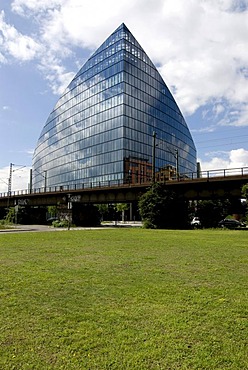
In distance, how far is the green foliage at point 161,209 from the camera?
4159 centimetres

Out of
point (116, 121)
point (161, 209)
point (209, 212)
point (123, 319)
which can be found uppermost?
point (116, 121)

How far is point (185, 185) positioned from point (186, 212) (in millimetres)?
3784

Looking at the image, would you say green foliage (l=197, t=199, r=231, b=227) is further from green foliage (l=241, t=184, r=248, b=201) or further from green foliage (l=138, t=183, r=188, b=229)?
green foliage (l=241, t=184, r=248, b=201)

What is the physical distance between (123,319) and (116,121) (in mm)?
81392

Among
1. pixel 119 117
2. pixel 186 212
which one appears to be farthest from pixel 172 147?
pixel 186 212

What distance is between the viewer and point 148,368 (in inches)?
155

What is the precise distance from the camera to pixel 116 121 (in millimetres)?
84812

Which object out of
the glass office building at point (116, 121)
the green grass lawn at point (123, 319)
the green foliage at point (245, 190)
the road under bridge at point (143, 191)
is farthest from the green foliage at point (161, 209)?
the glass office building at point (116, 121)

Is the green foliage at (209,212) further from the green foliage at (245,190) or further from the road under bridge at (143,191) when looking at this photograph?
the green foliage at (245,190)

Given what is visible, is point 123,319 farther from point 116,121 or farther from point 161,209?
point 116,121

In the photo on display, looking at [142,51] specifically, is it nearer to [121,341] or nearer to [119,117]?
[119,117]

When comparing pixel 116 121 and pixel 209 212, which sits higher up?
pixel 116 121

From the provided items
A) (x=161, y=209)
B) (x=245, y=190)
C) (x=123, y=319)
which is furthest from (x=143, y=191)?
(x=123, y=319)

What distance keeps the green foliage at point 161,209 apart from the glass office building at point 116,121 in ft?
113
